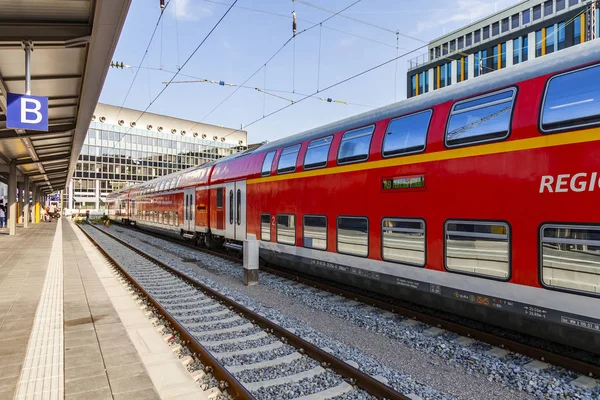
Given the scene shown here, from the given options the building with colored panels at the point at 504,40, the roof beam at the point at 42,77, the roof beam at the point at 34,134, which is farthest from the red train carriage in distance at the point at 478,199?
the building with colored panels at the point at 504,40

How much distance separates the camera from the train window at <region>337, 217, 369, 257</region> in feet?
24.0

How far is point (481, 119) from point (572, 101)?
114cm

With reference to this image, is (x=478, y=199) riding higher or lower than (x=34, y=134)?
lower

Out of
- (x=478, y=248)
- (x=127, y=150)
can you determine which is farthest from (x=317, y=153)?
(x=127, y=150)

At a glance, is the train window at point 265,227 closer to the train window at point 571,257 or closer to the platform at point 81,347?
the platform at point 81,347

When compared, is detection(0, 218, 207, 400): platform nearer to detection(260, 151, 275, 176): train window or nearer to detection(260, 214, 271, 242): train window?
detection(260, 214, 271, 242): train window

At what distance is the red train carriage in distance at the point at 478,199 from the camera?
172 inches

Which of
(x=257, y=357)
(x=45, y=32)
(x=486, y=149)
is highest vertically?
(x=45, y=32)

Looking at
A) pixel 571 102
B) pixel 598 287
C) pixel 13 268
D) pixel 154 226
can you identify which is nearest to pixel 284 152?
pixel 571 102

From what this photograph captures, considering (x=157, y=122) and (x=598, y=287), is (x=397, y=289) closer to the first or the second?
(x=598, y=287)

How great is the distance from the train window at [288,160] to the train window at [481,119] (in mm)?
4475

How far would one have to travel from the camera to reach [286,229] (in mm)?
9961

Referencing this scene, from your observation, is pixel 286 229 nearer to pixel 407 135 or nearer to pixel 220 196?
pixel 407 135

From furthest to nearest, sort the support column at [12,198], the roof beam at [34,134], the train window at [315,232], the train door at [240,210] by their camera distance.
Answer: the support column at [12,198] → the roof beam at [34,134] → the train door at [240,210] → the train window at [315,232]
